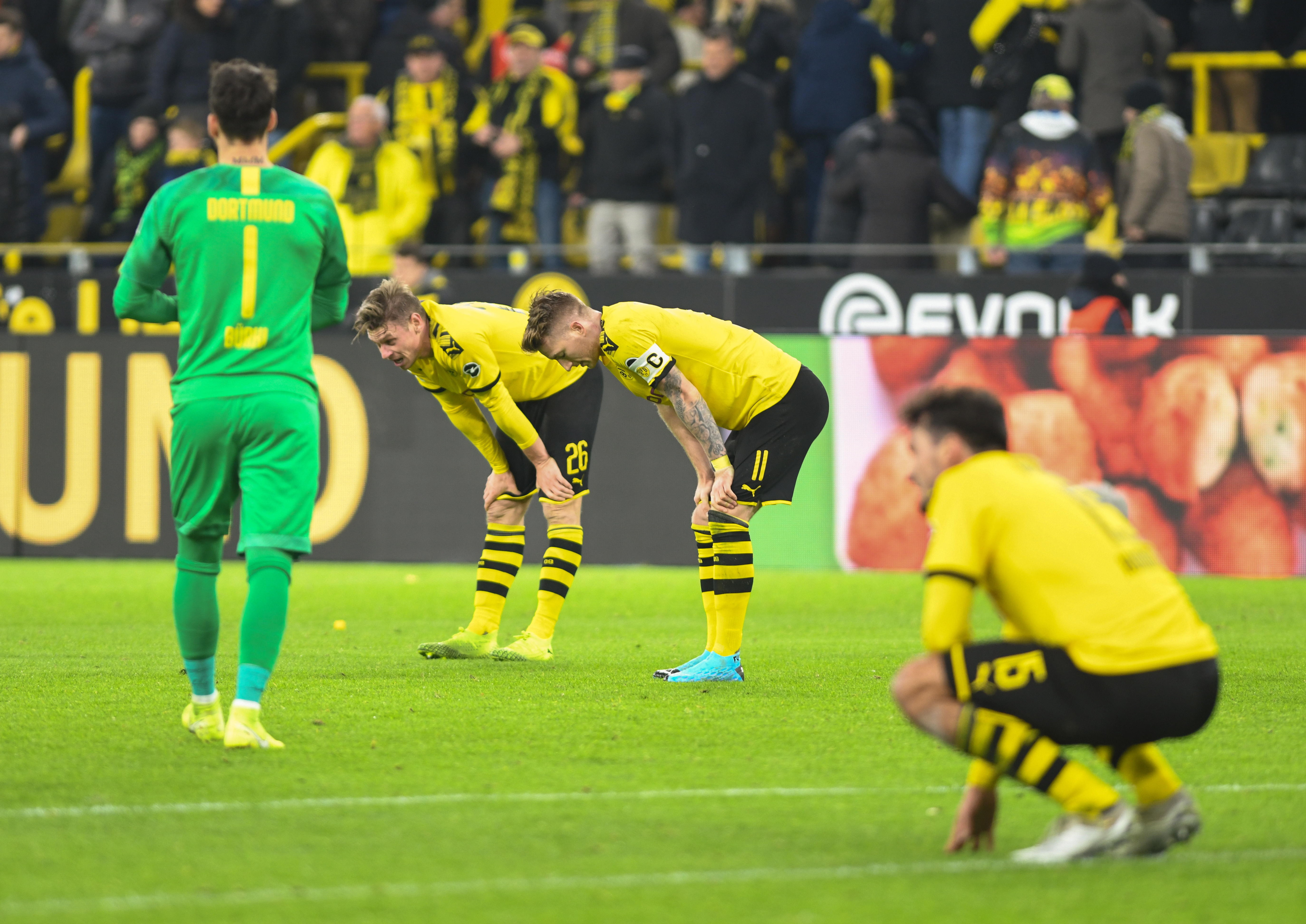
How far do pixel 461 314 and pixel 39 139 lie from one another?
10.4m

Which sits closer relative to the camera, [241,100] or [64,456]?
[241,100]

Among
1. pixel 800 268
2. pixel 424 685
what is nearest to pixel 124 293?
pixel 424 685

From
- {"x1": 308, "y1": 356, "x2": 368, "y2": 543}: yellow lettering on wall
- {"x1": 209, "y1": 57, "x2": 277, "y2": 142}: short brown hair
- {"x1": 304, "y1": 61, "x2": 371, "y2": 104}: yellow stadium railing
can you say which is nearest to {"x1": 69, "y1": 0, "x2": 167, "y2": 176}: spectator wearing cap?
{"x1": 304, "y1": 61, "x2": 371, "y2": 104}: yellow stadium railing

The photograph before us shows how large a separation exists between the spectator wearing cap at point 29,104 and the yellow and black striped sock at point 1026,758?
14.8m

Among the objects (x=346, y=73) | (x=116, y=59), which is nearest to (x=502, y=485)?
(x=116, y=59)

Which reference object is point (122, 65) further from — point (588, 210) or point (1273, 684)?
point (1273, 684)

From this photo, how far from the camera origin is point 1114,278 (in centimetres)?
1363

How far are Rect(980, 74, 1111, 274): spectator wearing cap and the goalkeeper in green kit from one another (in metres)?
9.32

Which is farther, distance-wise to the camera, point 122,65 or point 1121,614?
point 122,65

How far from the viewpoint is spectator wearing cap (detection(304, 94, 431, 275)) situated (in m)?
15.8

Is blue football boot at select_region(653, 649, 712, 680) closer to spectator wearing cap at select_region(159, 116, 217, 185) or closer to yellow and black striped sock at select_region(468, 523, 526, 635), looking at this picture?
yellow and black striped sock at select_region(468, 523, 526, 635)

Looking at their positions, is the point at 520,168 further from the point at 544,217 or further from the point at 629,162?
the point at 629,162

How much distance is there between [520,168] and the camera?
16.2 meters

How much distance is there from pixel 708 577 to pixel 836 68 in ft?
27.1
